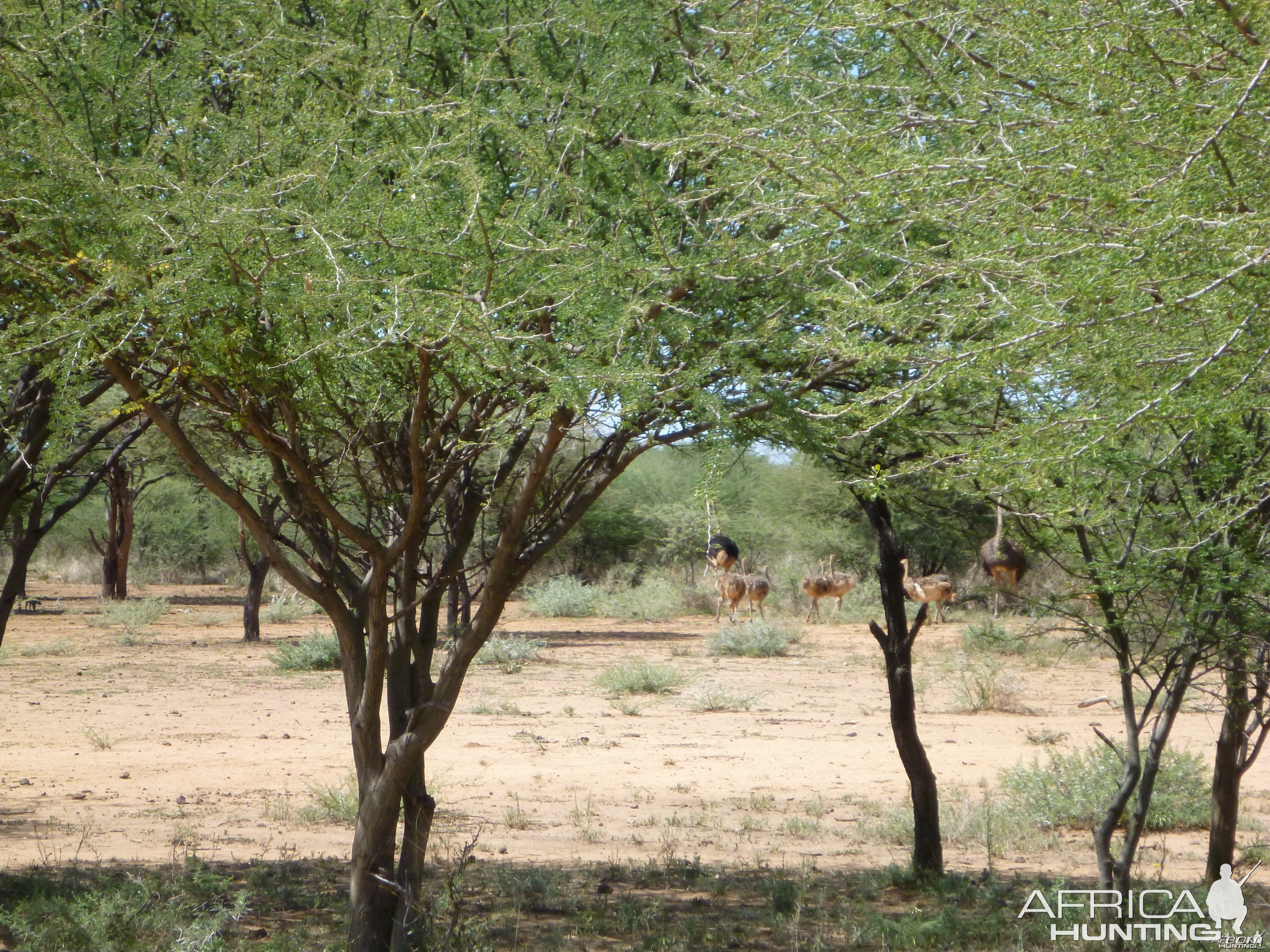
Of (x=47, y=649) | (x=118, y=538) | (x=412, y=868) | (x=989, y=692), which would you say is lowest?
(x=47, y=649)

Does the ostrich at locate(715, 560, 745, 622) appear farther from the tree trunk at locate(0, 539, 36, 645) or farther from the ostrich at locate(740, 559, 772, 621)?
the tree trunk at locate(0, 539, 36, 645)

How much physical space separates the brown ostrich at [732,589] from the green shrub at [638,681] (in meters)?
9.97

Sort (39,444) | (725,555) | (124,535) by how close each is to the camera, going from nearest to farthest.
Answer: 1. (39,444)
2. (725,555)
3. (124,535)

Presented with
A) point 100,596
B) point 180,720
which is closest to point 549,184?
point 180,720

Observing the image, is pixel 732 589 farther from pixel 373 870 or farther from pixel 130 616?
pixel 373 870

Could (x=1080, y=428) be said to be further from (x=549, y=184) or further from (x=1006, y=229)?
(x=549, y=184)

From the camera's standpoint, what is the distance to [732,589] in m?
28.3

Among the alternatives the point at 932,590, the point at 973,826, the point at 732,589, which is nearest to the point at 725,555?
the point at 732,589

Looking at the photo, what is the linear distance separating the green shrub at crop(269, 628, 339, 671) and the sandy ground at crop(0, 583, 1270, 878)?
1.92ft

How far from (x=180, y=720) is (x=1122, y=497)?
12414 millimetres

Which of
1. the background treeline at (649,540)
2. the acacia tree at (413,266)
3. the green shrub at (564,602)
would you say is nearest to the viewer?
the acacia tree at (413,266)

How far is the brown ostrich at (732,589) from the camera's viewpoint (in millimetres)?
28250

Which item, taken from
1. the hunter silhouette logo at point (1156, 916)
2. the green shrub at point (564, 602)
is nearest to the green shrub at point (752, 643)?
the green shrub at point (564, 602)

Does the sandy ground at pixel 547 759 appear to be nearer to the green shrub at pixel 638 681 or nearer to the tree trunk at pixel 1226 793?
the green shrub at pixel 638 681
